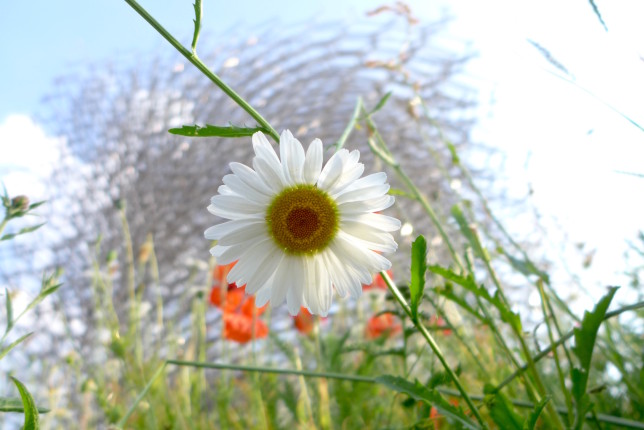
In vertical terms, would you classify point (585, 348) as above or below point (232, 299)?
below

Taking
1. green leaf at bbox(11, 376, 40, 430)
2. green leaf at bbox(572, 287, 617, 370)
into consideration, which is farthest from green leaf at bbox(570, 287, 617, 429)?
green leaf at bbox(11, 376, 40, 430)

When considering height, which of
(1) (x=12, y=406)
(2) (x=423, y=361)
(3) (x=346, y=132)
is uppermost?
(3) (x=346, y=132)

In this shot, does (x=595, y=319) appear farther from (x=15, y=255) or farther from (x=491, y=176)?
(x=15, y=255)

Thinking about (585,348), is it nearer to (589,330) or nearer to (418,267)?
(589,330)

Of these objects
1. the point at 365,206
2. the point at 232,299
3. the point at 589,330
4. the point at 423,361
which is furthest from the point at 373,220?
the point at 232,299

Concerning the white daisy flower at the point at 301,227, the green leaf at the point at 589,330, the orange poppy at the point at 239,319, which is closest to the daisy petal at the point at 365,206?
the white daisy flower at the point at 301,227

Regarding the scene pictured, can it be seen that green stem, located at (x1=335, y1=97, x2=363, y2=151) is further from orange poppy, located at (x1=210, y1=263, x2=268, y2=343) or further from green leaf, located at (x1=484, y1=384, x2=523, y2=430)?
orange poppy, located at (x1=210, y1=263, x2=268, y2=343)

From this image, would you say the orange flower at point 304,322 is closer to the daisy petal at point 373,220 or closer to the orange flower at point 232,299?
the orange flower at point 232,299
